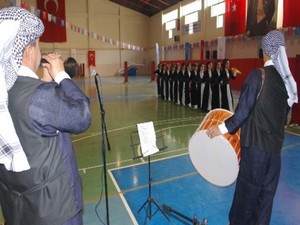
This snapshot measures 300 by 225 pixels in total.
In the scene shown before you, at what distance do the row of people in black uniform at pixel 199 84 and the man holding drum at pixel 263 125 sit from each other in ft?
22.5

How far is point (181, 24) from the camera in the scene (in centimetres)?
2544

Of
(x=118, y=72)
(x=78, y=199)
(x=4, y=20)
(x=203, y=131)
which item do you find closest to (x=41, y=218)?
(x=78, y=199)

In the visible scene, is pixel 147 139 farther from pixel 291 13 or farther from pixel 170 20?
pixel 170 20

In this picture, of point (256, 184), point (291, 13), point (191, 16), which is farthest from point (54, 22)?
point (256, 184)

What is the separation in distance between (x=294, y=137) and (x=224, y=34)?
45.1ft

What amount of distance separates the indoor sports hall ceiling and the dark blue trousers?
25.8m

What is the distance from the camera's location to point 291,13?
13.1m

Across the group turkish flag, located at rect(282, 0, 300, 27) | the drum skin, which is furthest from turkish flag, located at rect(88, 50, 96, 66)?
the drum skin

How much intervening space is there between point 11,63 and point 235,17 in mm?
17717

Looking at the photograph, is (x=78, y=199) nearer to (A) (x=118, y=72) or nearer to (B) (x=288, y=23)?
(B) (x=288, y=23)

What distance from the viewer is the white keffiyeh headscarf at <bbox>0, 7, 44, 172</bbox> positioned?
4.00 ft

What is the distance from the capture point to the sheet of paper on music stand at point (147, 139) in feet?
9.95

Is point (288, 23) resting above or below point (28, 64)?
above

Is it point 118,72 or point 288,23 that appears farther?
point 118,72
